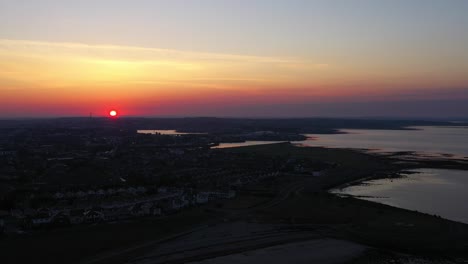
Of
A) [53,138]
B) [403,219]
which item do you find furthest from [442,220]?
[53,138]

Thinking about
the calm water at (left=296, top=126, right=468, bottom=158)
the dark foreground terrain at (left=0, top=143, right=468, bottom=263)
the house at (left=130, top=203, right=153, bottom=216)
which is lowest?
the dark foreground terrain at (left=0, top=143, right=468, bottom=263)

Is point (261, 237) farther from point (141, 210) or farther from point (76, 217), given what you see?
point (76, 217)

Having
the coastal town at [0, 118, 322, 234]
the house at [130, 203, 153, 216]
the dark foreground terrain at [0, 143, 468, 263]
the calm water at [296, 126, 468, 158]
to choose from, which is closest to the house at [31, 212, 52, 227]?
the coastal town at [0, 118, 322, 234]

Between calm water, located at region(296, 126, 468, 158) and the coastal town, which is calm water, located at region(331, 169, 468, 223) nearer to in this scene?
the coastal town

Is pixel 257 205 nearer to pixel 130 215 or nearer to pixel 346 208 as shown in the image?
pixel 346 208

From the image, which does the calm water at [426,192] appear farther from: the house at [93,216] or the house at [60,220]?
the house at [60,220]

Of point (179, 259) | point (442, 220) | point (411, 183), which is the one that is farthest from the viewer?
point (411, 183)
